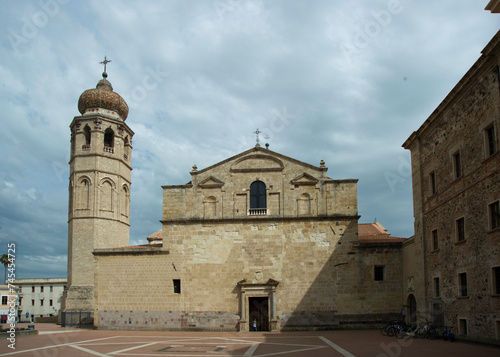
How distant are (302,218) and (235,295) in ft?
20.6

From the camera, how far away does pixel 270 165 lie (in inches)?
1210

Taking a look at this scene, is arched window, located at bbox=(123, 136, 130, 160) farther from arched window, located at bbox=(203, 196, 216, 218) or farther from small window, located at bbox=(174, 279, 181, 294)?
small window, located at bbox=(174, 279, 181, 294)

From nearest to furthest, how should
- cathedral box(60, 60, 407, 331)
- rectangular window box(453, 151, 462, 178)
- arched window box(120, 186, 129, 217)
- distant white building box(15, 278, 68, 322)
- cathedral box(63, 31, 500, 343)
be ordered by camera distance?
rectangular window box(453, 151, 462, 178)
cathedral box(63, 31, 500, 343)
cathedral box(60, 60, 407, 331)
arched window box(120, 186, 129, 217)
distant white building box(15, 278, 68, 322)

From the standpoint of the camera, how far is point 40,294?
215 ft

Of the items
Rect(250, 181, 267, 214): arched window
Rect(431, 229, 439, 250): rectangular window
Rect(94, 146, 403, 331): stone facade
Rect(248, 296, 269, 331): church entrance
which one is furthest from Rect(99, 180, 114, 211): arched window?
Rect(431, 229, 439, 250): rectangular window

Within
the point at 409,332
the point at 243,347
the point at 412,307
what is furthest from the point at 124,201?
the point at 409,332

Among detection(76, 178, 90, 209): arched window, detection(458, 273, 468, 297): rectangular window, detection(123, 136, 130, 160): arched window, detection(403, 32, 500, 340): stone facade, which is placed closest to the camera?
detection(403, 32, 500, 340): stone facade

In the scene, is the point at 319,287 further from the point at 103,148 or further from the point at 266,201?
the point at 103,148

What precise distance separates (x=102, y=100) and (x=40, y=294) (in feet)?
120

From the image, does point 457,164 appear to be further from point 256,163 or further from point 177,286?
point 177,286

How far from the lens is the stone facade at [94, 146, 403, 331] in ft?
93.9

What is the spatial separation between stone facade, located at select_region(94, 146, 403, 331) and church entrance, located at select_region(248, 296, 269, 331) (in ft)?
0.20

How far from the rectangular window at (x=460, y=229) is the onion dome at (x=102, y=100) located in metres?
31.5

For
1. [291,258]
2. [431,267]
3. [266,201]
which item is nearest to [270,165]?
[266,201]
